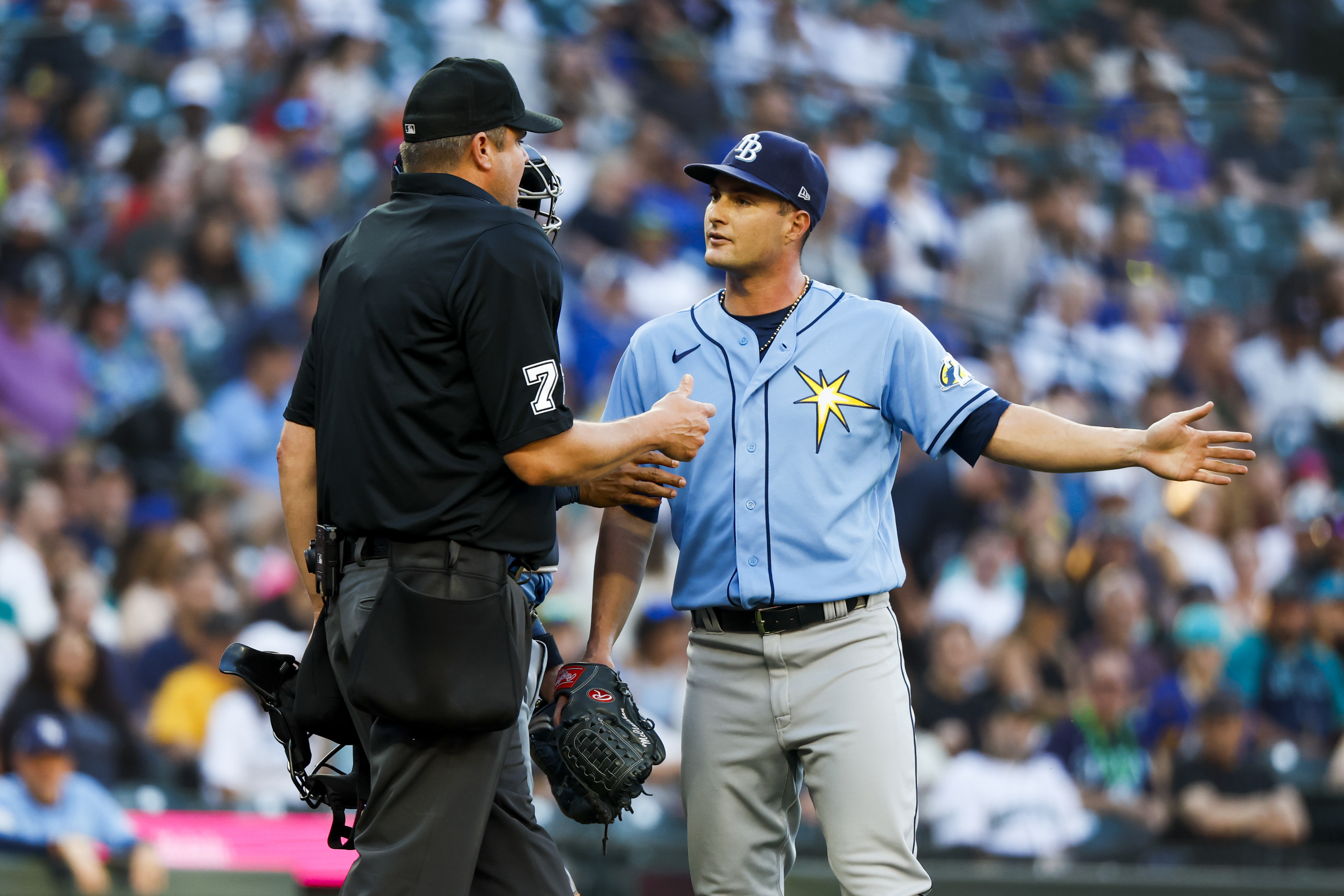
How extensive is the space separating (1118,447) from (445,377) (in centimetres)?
161

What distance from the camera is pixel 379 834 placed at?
3188 millimetres

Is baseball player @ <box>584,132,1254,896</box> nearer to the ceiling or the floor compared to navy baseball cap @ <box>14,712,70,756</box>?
nearer to the ceiling

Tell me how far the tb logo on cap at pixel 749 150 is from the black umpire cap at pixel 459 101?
0.79m

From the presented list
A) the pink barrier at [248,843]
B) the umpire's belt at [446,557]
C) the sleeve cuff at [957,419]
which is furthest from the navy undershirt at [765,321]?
the pink barrier at [248,843]

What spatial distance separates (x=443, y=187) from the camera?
3.36 metres

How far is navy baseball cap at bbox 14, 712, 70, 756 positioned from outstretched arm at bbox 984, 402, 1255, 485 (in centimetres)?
461

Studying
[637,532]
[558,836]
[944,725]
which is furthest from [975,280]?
[637,532]

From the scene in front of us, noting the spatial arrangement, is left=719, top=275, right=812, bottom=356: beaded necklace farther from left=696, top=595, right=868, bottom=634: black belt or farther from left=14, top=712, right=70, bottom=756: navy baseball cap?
left=14, top=712, right=70, bottom=756: navy baseball cap

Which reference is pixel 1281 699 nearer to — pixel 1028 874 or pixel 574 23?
pixel 1028 874

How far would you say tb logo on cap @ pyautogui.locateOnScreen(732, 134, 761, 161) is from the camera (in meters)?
3.96

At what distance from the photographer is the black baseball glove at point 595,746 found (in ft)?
11.5

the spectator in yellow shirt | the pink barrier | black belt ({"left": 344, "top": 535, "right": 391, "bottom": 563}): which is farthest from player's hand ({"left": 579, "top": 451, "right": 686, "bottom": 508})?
the spectator in yellow shirt

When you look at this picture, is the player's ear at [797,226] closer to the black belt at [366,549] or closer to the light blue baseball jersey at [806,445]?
the light blue baseball jersey at [806,445]

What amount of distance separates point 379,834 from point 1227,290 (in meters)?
10.2
